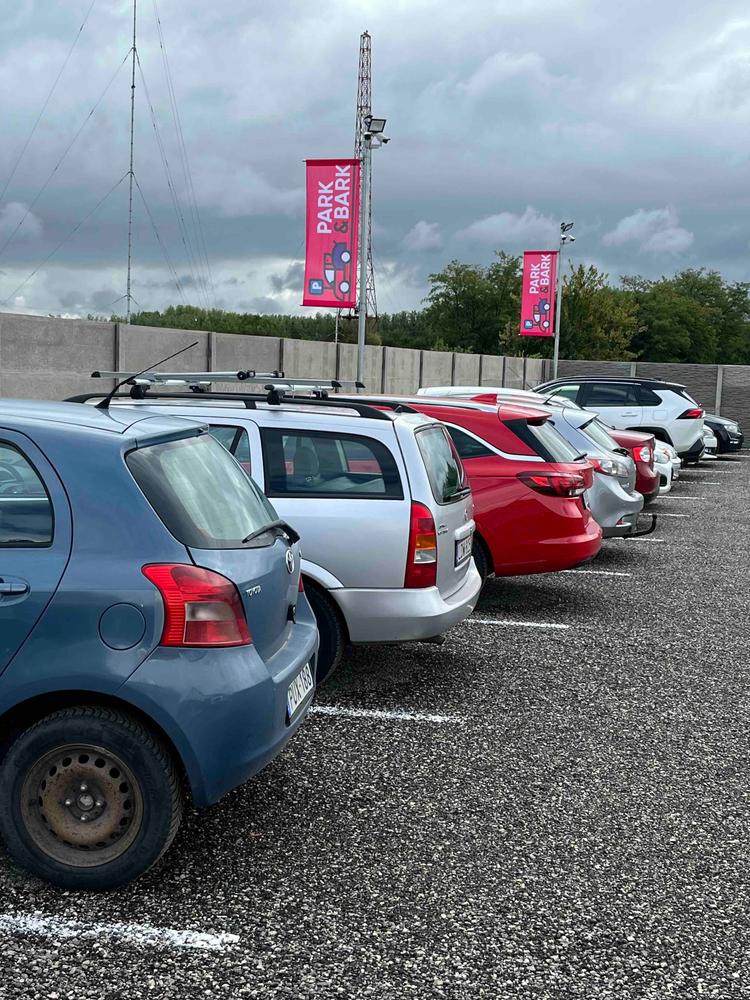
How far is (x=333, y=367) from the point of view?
22.8m

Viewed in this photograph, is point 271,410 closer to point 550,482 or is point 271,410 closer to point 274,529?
point 274,529

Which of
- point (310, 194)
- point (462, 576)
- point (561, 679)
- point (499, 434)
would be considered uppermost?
point (310, 194)

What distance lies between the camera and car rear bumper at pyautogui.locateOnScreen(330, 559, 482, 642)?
19.7ft

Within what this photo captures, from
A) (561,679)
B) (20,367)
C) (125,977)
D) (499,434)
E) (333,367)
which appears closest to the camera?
(125,977)

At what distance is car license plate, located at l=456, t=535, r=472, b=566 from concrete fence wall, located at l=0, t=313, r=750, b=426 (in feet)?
24.4

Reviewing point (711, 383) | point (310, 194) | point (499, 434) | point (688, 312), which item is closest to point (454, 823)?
point (499, 434)

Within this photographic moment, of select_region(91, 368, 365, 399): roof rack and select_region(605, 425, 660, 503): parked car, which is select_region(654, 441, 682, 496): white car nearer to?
select_region(605, 425, 660, 503): parked car

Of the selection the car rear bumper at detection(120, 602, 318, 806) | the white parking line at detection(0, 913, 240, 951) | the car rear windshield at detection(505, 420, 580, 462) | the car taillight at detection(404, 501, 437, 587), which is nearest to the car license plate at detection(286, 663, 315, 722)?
the car rear bumper at detection(120, 602, 318, 806)

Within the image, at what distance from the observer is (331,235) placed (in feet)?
61.8

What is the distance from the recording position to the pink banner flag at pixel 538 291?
35.7m

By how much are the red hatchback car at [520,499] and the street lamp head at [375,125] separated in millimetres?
13441

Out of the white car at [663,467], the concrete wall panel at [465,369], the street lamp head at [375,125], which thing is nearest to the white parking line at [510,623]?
the white car at [663,467]

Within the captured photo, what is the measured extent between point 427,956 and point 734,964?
98 cm

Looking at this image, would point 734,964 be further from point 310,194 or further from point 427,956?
point 310,194
